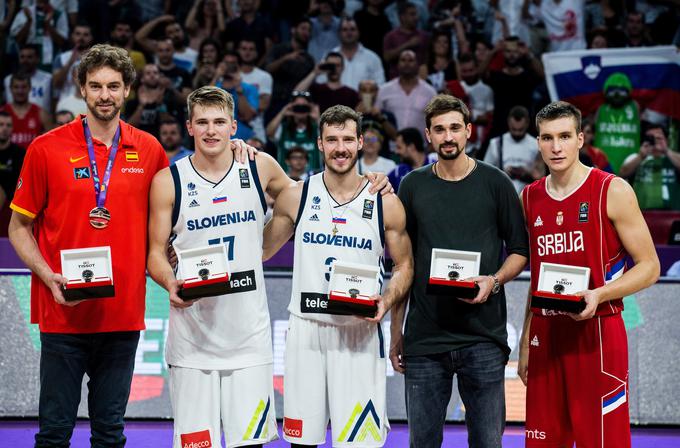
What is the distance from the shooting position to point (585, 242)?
427 centimetres

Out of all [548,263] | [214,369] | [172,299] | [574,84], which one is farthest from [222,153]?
[574,84]

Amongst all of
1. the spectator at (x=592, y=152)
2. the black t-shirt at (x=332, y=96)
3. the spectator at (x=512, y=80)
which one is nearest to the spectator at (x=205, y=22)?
the black t-shirt at (x=332, y=96)

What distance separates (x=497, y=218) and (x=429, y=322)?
64 centimetres

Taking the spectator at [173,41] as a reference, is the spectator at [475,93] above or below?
below

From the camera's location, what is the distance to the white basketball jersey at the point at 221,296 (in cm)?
446

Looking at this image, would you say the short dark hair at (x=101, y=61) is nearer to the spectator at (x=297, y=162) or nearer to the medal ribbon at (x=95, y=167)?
the medal ribbon at (x=95, y=167)

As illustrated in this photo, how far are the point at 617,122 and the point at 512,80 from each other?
135cm

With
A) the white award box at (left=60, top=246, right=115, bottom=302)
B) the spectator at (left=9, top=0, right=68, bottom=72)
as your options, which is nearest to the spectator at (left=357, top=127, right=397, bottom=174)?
the spectator at (left=9, top=0, right=68, bottom=72)

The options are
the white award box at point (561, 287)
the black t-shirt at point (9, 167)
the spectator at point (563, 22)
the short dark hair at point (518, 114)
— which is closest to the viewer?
the white award box at point (561, 287)

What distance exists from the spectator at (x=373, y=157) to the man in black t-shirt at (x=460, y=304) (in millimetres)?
5240

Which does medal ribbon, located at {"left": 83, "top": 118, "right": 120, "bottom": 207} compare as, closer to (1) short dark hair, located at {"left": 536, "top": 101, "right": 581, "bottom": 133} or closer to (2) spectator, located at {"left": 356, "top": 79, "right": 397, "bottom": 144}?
(1) short dark hair, located at {"left": 536, "top": 101, "right": 581, "bottom": 133}

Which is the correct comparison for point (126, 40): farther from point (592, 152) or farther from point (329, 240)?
point (329, 240)

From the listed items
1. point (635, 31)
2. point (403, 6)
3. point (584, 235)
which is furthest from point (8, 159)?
point (635, 31)

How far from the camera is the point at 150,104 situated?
1038 cm
